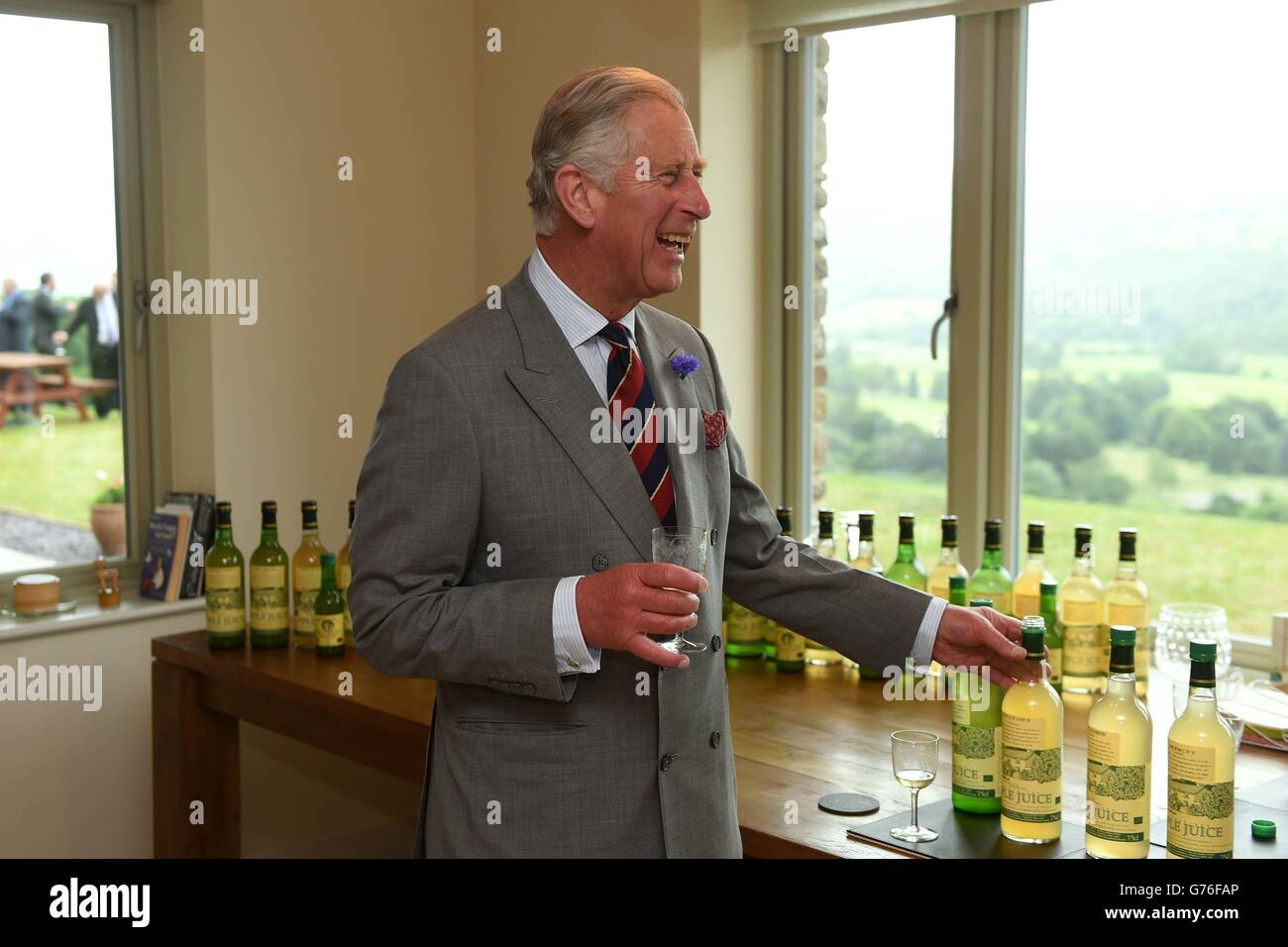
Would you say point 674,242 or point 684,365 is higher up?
point 674,242

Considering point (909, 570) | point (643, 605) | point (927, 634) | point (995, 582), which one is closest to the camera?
point (643, 605)

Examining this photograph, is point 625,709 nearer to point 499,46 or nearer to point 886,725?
point 886,725

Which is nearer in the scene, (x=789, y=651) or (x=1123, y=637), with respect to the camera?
(x=1123, y=637)

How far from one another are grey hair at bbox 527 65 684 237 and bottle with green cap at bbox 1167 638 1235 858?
2.94 ft

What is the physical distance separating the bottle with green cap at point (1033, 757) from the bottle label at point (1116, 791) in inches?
2.8

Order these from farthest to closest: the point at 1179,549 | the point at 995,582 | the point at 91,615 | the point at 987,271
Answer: the point at 91,615 < the point at 987,271 < the point at 1179,549 < the point at 995,582

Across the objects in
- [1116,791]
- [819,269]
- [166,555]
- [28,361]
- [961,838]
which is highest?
[819,269]

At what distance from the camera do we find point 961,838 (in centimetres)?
181

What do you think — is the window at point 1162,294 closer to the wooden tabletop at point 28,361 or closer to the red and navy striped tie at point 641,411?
the red and navy striped tie at point 641,411

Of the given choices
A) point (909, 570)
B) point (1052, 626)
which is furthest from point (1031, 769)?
point (909, 570)

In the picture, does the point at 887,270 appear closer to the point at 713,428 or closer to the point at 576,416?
the point at 713,428

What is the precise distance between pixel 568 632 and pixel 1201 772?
77 cm

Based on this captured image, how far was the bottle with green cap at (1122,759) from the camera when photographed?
1.65 metres
